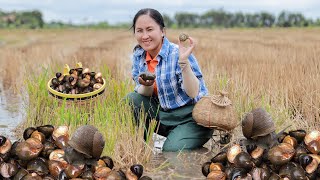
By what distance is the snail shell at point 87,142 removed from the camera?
2.20 meters

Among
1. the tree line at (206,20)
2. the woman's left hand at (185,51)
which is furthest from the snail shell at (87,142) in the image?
the tree line at (206,20)

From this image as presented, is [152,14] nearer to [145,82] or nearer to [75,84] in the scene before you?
[145,82]

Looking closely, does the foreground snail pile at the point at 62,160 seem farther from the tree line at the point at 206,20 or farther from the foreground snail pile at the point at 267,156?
the tree line at the point at 206,20

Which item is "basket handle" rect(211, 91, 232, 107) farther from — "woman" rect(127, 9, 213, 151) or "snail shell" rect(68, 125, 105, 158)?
"snail shell" rect(68, 125, 105, 158)

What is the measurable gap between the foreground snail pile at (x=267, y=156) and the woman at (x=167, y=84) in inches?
30.9

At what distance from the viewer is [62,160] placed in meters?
2.27

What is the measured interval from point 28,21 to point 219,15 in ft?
95.8

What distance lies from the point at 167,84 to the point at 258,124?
1036 millimetres

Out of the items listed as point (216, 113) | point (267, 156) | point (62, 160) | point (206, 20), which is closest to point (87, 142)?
point (62, 160)

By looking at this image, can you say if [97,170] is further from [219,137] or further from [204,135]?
[219,137]

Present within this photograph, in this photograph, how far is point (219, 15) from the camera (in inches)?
2948

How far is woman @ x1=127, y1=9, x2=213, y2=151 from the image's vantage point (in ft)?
10.5

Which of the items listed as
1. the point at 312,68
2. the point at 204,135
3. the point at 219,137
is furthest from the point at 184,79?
the point at 312,68

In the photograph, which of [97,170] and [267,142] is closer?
[97,170]
